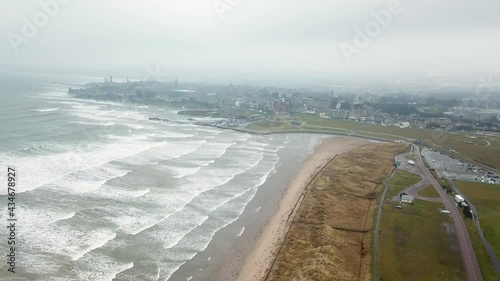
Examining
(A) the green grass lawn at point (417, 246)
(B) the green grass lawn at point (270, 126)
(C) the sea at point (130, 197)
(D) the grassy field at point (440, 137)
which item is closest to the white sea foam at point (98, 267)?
(C) the sea at point (130, 197)

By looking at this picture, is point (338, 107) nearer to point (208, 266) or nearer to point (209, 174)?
point (209, 174)

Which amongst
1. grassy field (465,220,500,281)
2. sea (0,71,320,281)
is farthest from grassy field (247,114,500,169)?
grassy field (465,220,500,281)

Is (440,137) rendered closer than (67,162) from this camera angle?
No

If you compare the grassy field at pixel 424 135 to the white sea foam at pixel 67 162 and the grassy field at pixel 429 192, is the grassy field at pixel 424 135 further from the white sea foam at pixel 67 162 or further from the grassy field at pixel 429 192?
the white sea foam at pixel 67 162

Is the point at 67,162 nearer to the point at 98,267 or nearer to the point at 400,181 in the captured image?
the point at 98,267

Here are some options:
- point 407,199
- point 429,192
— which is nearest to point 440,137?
point 429,192

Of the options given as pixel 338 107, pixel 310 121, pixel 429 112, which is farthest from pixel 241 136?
pixel 429 112
